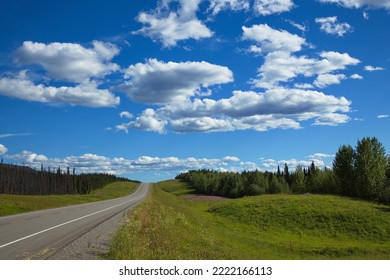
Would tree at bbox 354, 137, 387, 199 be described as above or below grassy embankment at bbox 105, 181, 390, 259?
above

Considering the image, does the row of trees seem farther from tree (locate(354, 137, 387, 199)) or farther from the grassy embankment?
tree (locate(354, 137, 387, 199))

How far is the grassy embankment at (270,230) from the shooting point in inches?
731

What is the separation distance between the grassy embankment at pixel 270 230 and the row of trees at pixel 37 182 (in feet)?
164

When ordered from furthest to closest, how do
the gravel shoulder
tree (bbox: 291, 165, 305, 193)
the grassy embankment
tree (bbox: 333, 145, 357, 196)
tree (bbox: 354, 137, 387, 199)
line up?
tree (bbox: 291, 165, 305, 193), tree (bbox: 333, 145, 357, 196), tree (bbox: 354, 137, 387, 199), the grassy embankment, the gravel shoulder

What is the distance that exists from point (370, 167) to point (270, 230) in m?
40.4

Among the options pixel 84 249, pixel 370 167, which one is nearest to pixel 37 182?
pixel 370 167

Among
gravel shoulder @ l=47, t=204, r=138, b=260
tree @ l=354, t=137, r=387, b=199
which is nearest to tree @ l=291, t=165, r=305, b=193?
tree @ l=354, t=137, r=387, b=199

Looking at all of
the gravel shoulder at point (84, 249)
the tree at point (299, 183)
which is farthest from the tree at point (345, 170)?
the gravel shoulder at point (84, 249)

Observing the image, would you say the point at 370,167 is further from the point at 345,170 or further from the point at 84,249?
the point at 84,249

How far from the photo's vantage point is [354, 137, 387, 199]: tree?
72125 millimetres

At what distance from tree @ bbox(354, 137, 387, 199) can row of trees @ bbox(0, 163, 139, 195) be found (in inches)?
2831

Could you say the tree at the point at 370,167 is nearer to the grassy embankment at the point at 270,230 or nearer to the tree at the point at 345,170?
the tree at the point at 345,170
